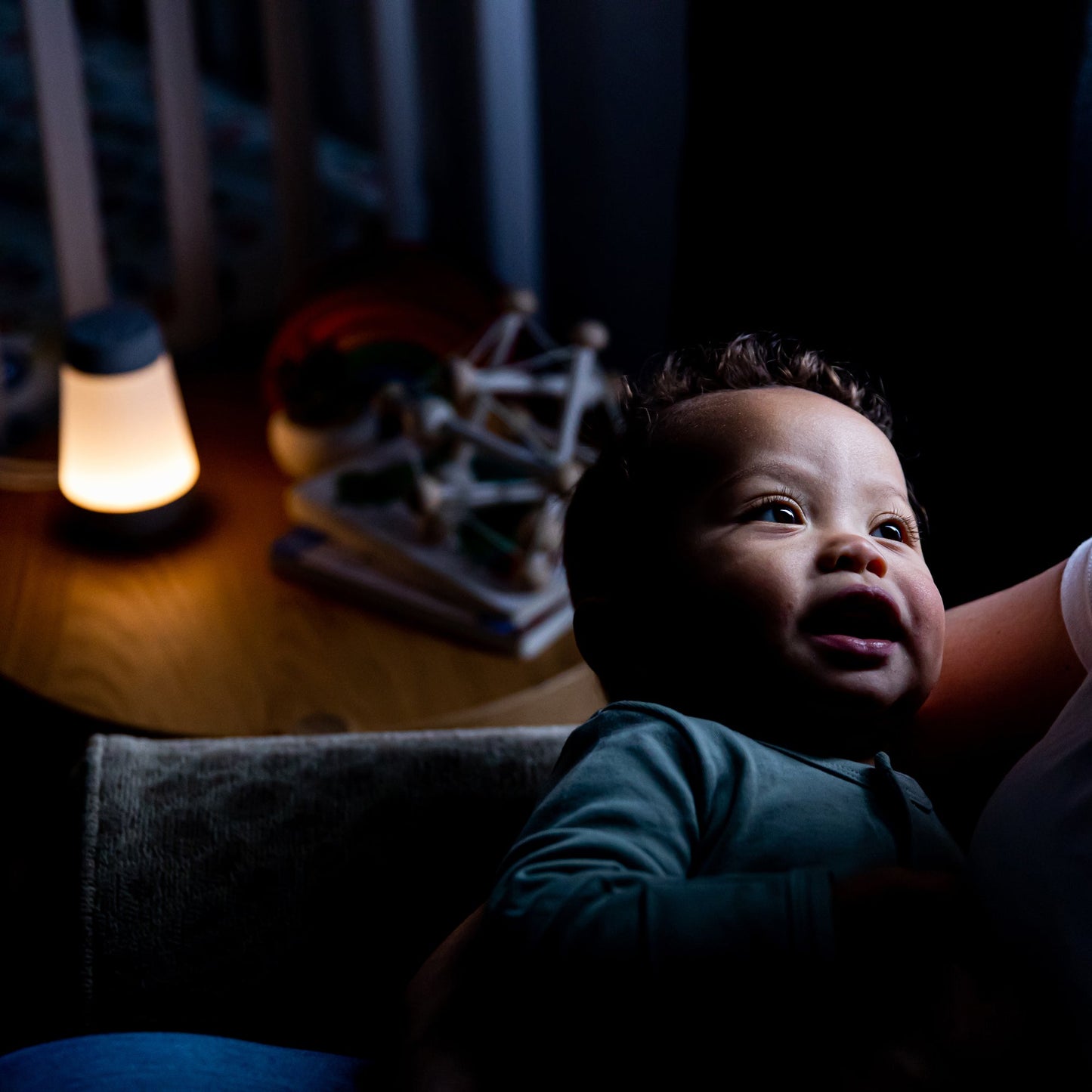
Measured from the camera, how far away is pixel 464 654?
1.29 metres

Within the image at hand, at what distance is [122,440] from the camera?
54.9 inches

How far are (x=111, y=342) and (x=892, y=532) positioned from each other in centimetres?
93

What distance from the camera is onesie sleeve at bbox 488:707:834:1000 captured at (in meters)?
0.54

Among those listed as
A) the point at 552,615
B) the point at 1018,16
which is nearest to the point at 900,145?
the point at 1018,16

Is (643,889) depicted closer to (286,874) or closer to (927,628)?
(927,628)

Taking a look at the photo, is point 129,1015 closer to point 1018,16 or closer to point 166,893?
point 166,893

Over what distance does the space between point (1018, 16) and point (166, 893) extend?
92 cm

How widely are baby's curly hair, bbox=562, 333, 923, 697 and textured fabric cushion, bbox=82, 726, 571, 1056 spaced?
0.53ft

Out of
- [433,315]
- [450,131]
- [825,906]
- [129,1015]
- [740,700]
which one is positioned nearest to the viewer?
[825,906]

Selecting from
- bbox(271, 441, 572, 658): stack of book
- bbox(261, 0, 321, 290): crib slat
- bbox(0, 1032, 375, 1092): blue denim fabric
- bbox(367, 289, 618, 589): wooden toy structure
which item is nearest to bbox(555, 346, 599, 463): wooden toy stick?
bbox(367, 289, 618, 589): wooden toy structure

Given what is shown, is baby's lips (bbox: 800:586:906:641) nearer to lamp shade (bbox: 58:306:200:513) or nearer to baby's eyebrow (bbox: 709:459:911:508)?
baby's eyebrow (bbox: 709:459:911:508)

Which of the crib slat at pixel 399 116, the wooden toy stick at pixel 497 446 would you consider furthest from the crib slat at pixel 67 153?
the wooden toy stick at pixel 497 446

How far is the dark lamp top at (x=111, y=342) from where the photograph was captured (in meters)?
1.33

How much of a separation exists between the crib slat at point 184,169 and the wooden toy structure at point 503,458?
525mm
